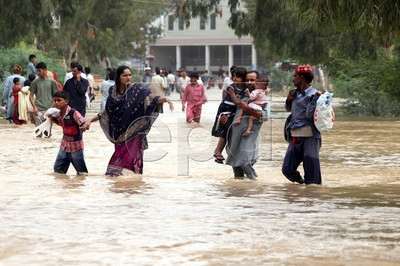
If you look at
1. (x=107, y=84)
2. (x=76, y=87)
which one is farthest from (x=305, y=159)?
(x=107, y=84)

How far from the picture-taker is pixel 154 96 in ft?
44.1

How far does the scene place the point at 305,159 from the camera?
496 inches

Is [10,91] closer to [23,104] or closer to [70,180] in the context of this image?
[23,104]

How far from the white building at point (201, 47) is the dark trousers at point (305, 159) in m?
99.7

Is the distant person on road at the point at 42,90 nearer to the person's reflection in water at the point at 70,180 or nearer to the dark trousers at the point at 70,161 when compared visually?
the dark trousers at the point at 70,161

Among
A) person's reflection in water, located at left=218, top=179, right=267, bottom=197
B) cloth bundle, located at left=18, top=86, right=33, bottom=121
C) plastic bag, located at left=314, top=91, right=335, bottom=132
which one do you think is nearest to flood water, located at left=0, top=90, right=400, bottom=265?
person's reflection in water, located at left=218, top=179, right=267, bottom=197

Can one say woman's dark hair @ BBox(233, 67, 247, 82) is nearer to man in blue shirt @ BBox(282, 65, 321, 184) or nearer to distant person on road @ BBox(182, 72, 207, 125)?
man in blue shirt @ BBox(282, 65, 321, 184)

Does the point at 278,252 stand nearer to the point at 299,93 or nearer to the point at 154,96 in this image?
the point at 299,93

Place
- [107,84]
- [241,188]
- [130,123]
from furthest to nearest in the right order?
[107,84] → [130,123] → [241,188]

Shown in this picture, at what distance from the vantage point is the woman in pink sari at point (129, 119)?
1330 centimetres

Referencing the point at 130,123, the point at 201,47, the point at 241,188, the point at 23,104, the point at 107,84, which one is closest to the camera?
the point at 241,188

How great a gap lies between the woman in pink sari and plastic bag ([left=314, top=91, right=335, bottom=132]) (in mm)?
2164

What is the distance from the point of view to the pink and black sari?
43.7 ft

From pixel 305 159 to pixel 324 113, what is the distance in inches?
28.9
